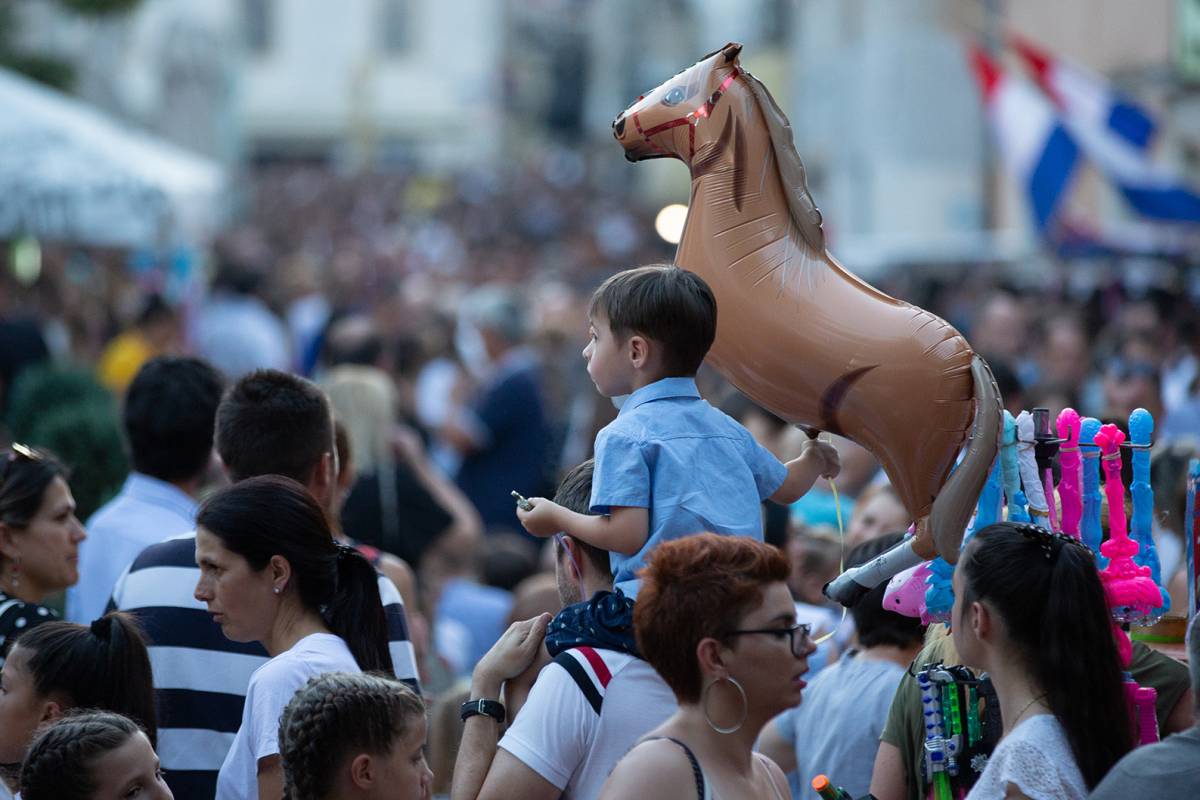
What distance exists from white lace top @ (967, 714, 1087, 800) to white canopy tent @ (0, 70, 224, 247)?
924 centimetres

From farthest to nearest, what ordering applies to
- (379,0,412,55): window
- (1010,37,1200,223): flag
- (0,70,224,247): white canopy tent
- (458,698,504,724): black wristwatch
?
(379,0,412,55): window, (1010,37,1200,223): flag, (0,70,224,247): white canopy tent, (458,698,504,724): black wristwatch

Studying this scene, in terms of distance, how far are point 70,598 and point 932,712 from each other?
2930 millimetres

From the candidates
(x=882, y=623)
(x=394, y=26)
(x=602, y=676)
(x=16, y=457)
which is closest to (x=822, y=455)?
(x=602, y=676)

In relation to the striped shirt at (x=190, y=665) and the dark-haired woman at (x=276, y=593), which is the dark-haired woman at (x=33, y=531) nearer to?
the striped shirt at (x=190, y=665)

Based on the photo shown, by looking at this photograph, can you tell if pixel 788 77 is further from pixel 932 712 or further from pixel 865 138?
pixel 932 712

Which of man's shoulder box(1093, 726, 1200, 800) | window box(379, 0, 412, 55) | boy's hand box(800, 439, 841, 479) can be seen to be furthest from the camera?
window box(379, 0, 412, 55)

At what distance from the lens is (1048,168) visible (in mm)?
13766

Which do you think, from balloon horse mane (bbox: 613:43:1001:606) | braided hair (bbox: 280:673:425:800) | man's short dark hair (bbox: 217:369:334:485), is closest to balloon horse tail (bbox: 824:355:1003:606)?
balloon horse mane (bbox: 613:43:1001:606)

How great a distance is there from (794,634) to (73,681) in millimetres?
1634

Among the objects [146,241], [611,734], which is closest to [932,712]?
[611,734]

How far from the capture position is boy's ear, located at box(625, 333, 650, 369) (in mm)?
3381

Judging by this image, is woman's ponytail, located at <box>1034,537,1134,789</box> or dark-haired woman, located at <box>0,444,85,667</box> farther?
dark-haired woman, located at <box>0,444,85,667</box>

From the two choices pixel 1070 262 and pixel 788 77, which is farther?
pixel 788 77

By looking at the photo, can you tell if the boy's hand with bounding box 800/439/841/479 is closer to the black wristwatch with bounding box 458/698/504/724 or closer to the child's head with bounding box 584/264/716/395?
the child's head with bounding box 584/264/716/395
